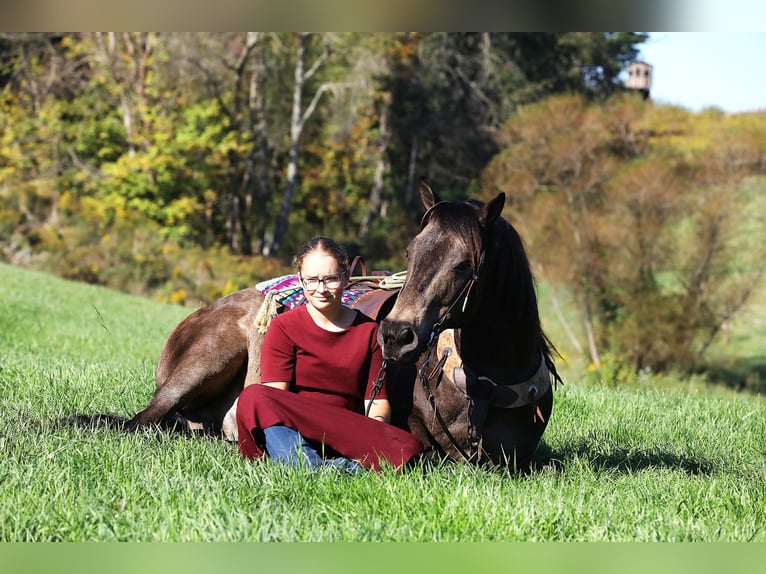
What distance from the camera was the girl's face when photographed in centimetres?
417

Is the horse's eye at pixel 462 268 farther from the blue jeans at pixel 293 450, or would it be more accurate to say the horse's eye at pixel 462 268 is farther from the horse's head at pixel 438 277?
the blue jeans at pixel 293 450

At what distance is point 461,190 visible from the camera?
29.3 metres

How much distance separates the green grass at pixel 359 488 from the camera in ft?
10.8

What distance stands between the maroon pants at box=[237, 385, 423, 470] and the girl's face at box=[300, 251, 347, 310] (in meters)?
0.50

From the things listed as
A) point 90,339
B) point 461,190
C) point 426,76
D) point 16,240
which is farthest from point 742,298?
point 16,240

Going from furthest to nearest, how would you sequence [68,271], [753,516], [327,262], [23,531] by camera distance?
[68,271] → [327,262] → [753,516] → [23,531]

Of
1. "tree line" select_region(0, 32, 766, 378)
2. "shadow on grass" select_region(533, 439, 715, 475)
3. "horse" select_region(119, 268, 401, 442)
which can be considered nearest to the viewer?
"shadow on grass" select_region(533, 439, 715, 475)

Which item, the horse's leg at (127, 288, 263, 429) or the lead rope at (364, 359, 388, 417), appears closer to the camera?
the lead rope at (364, 359, 388, 417)

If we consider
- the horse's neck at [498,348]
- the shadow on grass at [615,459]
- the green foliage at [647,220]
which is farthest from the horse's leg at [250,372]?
the green foliage at [647,220]

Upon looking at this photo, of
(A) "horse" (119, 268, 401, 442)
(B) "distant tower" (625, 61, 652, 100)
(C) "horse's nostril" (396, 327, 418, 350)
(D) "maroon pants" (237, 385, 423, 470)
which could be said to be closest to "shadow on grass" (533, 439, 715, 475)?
(D) "maroon pants" (237, 385, 423, 470)

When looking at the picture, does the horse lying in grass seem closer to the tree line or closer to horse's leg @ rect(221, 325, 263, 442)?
horse's leg @ rect(221, 325, 263, 442)

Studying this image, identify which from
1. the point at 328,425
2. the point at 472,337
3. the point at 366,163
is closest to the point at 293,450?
the point at 328,425
